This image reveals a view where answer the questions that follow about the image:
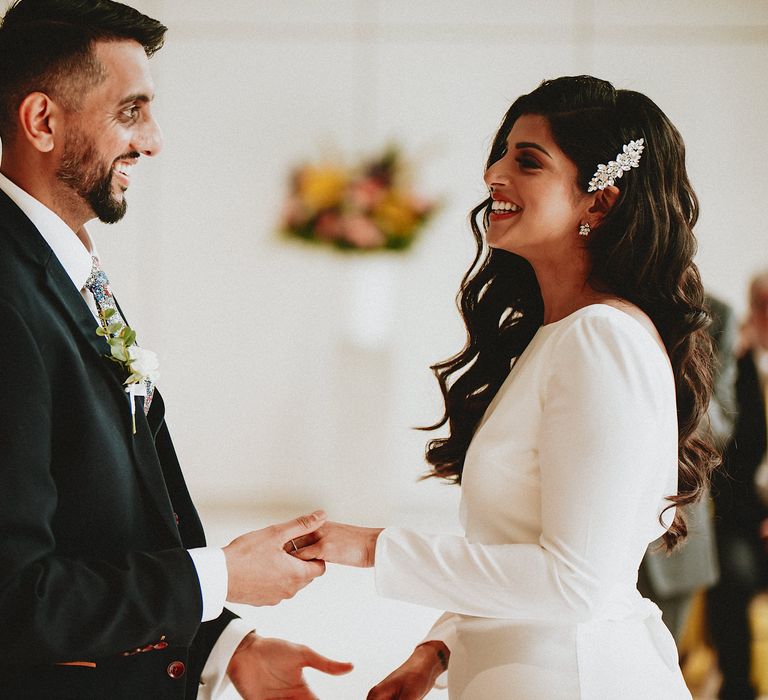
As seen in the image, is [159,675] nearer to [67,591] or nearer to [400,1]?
[67,591]

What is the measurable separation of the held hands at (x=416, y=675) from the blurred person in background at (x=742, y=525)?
1981mm

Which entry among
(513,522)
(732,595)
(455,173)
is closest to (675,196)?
(513,522)

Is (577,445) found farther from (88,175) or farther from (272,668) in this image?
(88,175)

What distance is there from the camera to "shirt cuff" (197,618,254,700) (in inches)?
65.8

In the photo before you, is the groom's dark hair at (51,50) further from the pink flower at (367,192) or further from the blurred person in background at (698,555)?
the pink flower at (367,192)

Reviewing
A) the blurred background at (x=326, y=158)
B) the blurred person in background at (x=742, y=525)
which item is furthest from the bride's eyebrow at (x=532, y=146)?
the blurred background at (x=326, y=158)

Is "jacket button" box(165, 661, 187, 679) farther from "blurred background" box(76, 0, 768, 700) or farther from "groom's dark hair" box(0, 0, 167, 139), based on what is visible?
"blurred background" box(76, 0, 768, 700)

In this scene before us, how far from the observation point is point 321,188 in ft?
17.7

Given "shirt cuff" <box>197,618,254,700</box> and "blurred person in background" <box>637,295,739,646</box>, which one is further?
"blurred person in background" <box>637,295,739,646</box>

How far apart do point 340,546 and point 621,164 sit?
920 mm

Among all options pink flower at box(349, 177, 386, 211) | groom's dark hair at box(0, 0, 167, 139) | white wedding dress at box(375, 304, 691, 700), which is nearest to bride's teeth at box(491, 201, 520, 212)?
white wedding dress at box(375, 304, 691, 700)

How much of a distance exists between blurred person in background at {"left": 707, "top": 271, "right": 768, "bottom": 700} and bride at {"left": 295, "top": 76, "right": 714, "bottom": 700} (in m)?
1.61

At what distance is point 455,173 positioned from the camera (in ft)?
19.8

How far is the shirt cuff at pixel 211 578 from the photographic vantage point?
53.9 inches
